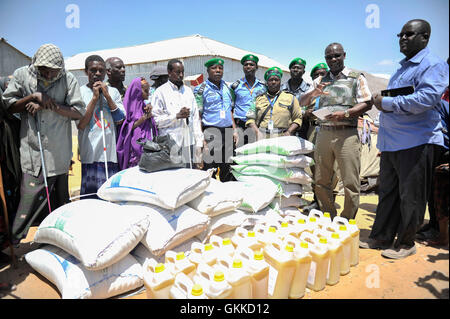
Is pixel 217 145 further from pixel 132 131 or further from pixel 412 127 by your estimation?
pixel 412 127

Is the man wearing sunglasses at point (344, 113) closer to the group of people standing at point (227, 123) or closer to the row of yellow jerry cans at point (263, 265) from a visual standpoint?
the group of people standing at point (227, 123)

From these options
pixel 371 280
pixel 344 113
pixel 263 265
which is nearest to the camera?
pixel 263 265

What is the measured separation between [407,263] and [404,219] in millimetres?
396

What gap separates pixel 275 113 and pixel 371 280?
2294 millimetres

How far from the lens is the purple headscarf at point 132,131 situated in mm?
3434

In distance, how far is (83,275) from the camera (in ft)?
6.88

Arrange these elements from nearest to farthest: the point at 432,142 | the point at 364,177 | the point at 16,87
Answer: the point at 432,142, the point at 16,87, the point at 364,177

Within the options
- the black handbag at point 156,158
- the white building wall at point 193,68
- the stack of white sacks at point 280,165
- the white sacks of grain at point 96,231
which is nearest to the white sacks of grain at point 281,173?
the stack of white sacks at point 280,165

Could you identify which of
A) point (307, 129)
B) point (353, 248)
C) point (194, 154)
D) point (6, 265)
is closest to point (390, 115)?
point (353, 248)

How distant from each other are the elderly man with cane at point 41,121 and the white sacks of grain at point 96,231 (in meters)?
0.46

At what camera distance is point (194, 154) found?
154 inches

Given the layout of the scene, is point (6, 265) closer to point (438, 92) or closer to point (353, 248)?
point (353, 248)

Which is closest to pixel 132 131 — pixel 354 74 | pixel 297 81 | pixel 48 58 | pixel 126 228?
pixel 48 58

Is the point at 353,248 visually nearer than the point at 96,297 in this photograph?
No
